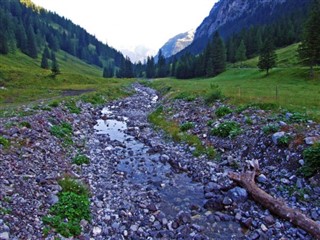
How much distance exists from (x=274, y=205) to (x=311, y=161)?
349cm

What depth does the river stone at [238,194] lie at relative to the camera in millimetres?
13211

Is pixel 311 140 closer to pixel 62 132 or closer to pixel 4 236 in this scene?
pixel 4 236

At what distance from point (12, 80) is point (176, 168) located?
64560 mm

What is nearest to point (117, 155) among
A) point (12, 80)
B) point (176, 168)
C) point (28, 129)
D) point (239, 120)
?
point (176, 168)

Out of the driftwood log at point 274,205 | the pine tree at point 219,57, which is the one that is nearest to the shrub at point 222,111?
the driftwood log at point 274,205

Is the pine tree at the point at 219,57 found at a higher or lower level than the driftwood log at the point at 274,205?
higher

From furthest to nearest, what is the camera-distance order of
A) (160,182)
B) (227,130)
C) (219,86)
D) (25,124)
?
1. (219,86)
2. (227,130)
3. (25,124)
4. (160,182)

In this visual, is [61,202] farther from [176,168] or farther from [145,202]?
[176,168]

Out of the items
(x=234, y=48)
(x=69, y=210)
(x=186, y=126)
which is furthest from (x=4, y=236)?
(x=234, y=48)

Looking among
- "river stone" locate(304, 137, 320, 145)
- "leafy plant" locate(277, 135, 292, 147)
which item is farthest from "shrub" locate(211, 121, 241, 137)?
"river stone" locate(304, 137, 320, 145)

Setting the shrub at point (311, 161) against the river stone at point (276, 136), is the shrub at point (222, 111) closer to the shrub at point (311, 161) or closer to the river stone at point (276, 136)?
the river stone at point (276, 136)

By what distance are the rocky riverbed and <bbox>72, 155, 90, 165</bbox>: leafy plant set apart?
0.36m

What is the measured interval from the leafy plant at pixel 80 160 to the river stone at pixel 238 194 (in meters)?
9.42

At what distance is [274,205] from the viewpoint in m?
12.1
